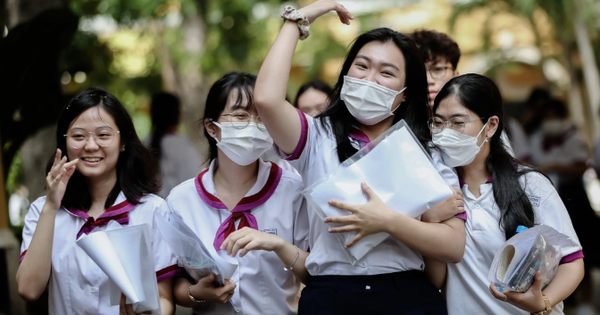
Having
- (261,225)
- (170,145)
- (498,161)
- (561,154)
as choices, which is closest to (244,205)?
(261,225)

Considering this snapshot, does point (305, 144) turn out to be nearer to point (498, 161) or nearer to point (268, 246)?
point (268, 246)

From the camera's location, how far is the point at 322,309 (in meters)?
2.52

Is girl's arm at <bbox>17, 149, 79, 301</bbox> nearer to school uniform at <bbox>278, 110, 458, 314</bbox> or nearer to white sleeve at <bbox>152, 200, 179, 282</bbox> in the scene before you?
white sleeve at <bbox>152, 200, 179, 282</bbox>

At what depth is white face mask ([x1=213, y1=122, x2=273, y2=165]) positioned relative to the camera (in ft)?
9.24

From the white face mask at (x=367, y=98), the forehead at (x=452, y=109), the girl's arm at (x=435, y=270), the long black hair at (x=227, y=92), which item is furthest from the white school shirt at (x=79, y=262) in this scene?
the forehead at (x=452, y=109)

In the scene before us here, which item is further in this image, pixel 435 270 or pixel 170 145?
pixel 170 145

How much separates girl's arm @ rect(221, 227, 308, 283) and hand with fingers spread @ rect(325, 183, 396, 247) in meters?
0.32

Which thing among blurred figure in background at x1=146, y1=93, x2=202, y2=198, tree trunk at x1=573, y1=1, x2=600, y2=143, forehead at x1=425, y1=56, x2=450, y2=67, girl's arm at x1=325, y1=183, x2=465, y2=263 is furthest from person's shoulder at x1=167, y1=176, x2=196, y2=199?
tree trunk at x1=573, y1=1, x2=600, y2=143

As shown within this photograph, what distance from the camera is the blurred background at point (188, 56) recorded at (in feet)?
17.7

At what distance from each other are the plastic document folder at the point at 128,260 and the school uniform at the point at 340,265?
606 millimetres

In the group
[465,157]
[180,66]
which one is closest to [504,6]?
[180,66]

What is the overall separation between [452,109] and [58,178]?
5.40 ft

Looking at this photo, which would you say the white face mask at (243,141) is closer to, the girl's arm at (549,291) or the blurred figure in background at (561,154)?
the girl's arm at (549,291)

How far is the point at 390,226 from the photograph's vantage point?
234 centimetres
